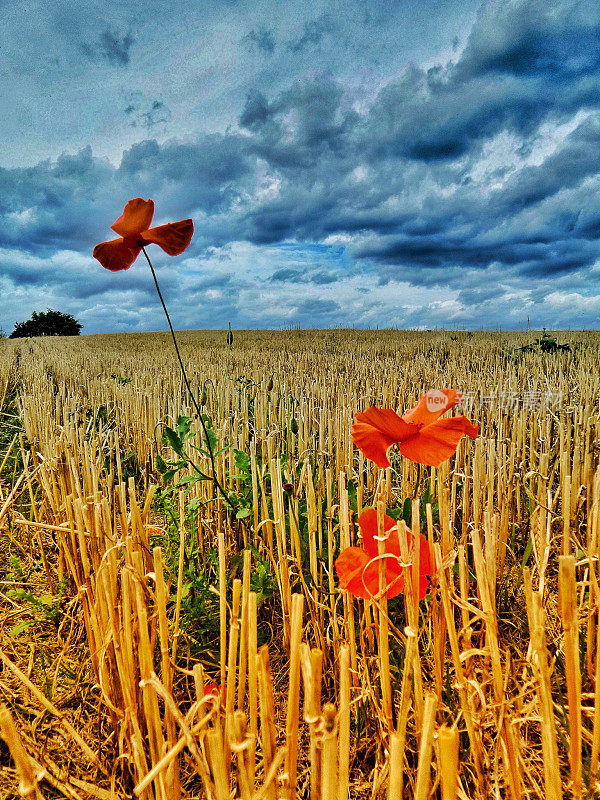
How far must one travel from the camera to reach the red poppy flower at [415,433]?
1012 mm

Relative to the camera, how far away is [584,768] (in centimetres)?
103

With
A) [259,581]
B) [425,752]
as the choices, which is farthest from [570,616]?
[259,581]

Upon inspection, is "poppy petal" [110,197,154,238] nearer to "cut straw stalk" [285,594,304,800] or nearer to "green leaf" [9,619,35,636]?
"cut straw stalk" [285,594,304,800]

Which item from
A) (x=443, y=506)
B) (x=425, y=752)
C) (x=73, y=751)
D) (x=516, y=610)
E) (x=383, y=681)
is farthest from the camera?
(x=516, y=610)

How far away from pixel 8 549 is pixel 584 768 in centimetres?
246

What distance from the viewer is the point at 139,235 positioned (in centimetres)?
119

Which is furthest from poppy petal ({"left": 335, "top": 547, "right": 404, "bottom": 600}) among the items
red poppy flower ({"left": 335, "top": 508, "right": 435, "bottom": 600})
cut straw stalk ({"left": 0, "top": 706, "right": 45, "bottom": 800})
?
cut straw stalk ({"left": 0, "top": 706, "right": 45, "bottom": 800})

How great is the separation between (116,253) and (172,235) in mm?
153

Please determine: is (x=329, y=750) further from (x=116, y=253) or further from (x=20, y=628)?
(x=20, y=628)

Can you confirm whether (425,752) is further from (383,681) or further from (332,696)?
(332,696)

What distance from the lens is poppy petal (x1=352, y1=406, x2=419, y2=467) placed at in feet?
A: 3.30

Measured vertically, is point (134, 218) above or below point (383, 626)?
above

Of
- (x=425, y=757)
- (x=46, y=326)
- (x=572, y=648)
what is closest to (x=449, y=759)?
(x=425, y=757)

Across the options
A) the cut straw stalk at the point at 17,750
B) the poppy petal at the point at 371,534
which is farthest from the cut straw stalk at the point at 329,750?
the poppy petal at the point at 371,534
